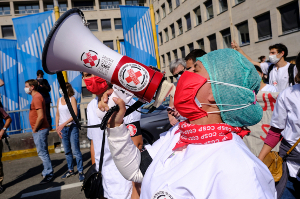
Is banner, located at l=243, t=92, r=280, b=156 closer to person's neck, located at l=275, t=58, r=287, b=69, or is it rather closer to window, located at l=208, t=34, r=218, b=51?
person's neck, located at l=275, t=58, r=287, b=69

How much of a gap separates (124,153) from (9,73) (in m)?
11.7

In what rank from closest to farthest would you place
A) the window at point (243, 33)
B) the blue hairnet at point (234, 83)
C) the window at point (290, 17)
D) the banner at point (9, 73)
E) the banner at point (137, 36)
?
the blue hairnet at point (234, 83) < the banner at point (137, 36) < the banner at point (9, 73) < the window at point (290, 17) < the window at point (243, 33)

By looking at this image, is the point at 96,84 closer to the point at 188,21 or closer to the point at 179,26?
the point at 188,21

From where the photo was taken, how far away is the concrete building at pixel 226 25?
15.5m

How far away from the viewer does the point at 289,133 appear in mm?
2027

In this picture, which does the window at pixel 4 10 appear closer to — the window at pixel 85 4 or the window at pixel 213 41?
the window at pixel 85 4

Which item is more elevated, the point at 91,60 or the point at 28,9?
the point at 28,9

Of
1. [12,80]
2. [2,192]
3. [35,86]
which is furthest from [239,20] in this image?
[2,192]

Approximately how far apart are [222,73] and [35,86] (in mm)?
4571

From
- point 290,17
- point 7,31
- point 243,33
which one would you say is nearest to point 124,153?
point 290,17

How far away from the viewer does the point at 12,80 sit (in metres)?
11.3

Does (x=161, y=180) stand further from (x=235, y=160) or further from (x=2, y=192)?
(x=2, y=192)

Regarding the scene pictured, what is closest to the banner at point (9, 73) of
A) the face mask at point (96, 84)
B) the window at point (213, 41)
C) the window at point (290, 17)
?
the face mask at point (96, 84)

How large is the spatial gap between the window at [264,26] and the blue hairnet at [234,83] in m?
18.2
